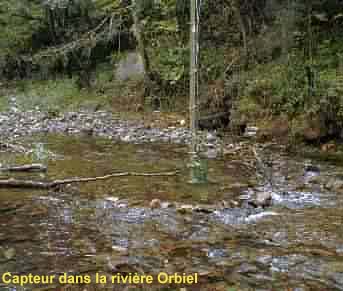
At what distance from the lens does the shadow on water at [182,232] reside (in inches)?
138

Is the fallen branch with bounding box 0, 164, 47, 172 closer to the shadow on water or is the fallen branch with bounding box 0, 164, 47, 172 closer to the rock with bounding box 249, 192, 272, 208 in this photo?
the shadow on water

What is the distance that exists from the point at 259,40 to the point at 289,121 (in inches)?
156

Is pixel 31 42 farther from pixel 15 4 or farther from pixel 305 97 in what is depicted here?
pixel 305 97

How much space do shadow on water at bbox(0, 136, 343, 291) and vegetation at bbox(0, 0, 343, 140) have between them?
3.51 m

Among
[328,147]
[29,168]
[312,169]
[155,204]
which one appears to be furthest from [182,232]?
[328,147]

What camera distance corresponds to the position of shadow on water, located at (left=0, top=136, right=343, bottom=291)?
3500 millimetres

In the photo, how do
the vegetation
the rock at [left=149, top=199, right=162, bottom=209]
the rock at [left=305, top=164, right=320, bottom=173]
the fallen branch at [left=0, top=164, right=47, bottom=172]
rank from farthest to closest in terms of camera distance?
the vegetation, the rock at [left=305, top=164, right=320, bottom=173], the fallen branch at [left=0, top=164, right=47, bottom=172], the rock at [left=149, top=199, right=162, bottom=209]

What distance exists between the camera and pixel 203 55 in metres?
14.7

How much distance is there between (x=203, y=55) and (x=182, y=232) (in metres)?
11.0

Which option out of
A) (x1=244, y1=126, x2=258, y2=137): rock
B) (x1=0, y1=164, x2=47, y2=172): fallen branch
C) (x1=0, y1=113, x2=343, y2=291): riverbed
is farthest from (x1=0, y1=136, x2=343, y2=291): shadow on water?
(x1=244, y1=126, x2=258, y2=137): rock

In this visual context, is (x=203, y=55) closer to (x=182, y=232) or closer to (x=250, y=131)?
(x=250, y=131)

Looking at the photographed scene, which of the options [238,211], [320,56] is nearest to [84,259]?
[238,211]

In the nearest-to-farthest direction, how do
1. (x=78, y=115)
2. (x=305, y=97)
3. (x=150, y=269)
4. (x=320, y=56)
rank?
(x=150, y=269) → (x=305, y=97) → (x=320, y=56) → (x=78, y=115)

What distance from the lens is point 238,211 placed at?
5211 millimetres
